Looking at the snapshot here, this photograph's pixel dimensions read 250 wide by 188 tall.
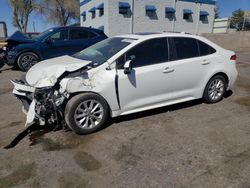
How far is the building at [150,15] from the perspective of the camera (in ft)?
70.2

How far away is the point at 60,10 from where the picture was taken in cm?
3984

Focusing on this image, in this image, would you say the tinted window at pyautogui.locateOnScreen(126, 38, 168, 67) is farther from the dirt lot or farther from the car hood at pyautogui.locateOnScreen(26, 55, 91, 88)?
the dirt lot

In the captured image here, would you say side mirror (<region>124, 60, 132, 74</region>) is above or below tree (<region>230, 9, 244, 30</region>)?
below

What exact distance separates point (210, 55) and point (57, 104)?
3247mm

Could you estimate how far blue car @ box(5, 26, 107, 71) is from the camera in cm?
866

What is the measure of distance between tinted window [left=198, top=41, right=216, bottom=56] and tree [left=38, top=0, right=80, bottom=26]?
122 feet

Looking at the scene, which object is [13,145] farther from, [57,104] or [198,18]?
[198,18]

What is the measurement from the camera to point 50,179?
2.79 metres

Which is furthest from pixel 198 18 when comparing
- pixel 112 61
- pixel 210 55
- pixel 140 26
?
pixel 112 61

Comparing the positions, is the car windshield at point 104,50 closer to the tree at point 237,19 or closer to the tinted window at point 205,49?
the tinted window at point 205,49

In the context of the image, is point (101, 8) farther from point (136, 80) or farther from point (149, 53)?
point (136, 80)

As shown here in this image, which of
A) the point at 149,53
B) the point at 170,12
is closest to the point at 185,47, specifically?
the point at 149,53

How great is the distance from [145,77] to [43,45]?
6010 millimetres

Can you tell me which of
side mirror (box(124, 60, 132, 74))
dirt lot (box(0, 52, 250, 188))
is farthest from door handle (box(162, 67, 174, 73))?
dirt lot (box(0, 52, 250, 188))
